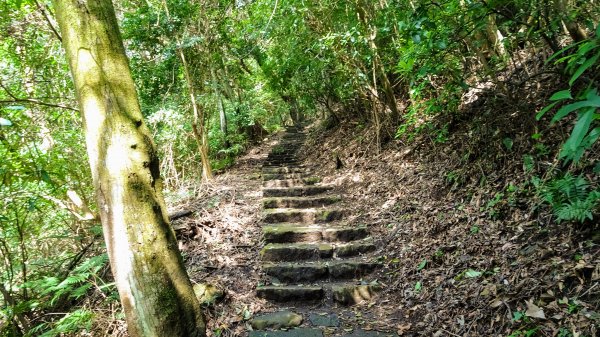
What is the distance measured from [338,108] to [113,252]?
27.9 ft

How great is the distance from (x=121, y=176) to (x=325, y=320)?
91.9 inches

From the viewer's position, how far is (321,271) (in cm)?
388

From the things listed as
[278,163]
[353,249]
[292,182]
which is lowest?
[353,249]

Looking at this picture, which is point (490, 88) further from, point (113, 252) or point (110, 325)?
point (110, 325)

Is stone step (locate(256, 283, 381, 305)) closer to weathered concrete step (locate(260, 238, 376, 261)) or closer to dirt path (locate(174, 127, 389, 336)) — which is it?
dirt path (locate(174, 127, 389, 336))

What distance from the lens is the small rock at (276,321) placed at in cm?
317

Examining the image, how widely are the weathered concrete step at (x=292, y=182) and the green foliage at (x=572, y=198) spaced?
4527 mm

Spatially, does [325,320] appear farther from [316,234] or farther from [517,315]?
[517,315]

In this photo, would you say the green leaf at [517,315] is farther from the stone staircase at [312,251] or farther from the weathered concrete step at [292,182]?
the weathered concrete step at [292,182]

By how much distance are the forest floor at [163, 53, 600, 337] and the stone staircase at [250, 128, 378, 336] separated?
0.54 feet

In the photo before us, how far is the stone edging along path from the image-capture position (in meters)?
3.22

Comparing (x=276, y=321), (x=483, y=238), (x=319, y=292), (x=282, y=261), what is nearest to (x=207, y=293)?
(x=276, y=321)

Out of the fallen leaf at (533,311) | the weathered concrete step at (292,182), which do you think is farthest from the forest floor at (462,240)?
the weathered concrete step at (292,182)

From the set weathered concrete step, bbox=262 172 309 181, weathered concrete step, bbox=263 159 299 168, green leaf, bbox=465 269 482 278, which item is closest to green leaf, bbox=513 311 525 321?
green leaf, bbox=465 269 482 278
